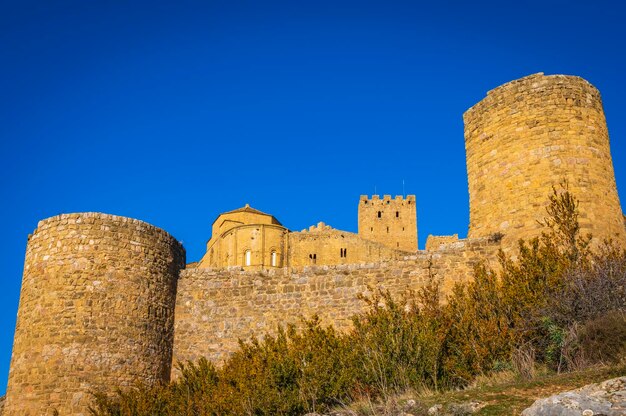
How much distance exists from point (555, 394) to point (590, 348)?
2.55 metres

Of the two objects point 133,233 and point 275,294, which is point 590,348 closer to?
point 275,294

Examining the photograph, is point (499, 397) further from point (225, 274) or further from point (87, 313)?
point (87, 313)

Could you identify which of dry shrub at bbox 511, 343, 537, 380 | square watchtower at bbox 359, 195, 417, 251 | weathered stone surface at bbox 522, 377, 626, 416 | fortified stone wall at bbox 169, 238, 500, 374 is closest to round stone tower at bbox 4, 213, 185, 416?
fortified stone wall at bbox 169, 238, 500, 374

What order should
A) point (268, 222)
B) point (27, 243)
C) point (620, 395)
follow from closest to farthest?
point (620, 395)
point (27, 243)
point (268, 222)

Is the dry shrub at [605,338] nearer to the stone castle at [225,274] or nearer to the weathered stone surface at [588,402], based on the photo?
the weathered stone surface at [588,402]

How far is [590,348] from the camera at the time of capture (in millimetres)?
11570

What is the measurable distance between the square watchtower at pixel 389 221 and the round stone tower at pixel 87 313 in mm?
53188

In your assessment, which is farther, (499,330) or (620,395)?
(499,330)

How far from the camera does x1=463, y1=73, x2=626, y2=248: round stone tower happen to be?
15.2 meters

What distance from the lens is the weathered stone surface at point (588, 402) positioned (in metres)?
8.54

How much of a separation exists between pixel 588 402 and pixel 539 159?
25.1 ft

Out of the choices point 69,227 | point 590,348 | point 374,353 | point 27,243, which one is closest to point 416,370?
point 374,353

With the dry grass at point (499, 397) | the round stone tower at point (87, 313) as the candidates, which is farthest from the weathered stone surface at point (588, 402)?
the round stone tower at point (87, 313)

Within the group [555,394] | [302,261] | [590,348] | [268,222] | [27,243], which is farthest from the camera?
[268,222]
